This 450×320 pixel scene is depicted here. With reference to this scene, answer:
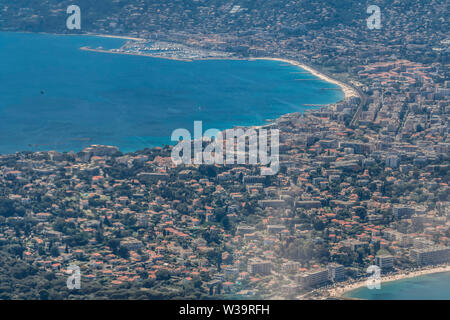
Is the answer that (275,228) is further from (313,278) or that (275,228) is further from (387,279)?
(387,279)

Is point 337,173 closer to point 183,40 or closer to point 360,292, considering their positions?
point 360,292

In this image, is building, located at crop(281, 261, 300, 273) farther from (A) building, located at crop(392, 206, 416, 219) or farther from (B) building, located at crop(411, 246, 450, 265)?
(A) building, located at crop(392, 206, 416, 219)

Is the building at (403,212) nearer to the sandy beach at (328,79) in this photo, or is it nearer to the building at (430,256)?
the building at (430,256)

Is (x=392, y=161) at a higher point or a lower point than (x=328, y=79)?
lower

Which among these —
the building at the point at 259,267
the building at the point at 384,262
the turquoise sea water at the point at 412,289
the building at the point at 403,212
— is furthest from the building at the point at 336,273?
the building at the point at 403,212

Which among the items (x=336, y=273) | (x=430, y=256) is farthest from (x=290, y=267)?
(x=430, y=256)
